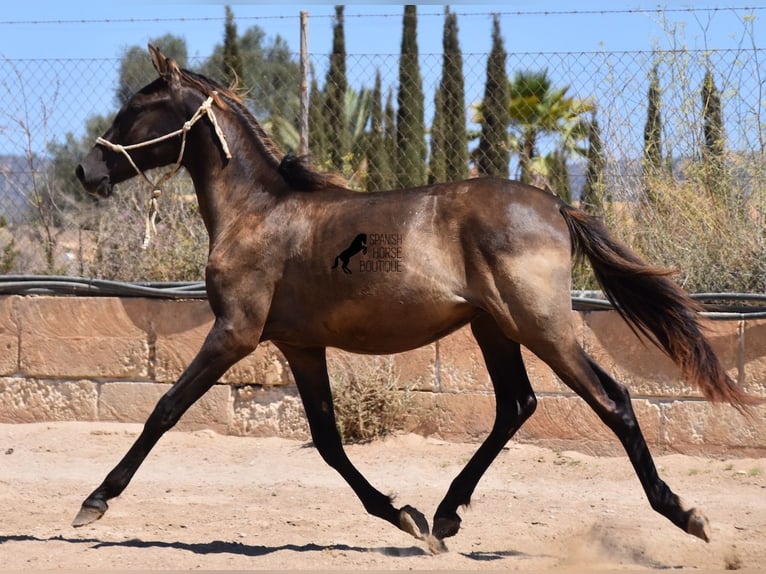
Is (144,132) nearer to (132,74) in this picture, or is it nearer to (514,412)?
(514,412)

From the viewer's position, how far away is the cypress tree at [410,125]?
8195mm

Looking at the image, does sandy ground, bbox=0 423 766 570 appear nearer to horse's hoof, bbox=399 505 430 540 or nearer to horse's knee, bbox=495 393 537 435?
horse's hoof, bbox=399 505 430 540

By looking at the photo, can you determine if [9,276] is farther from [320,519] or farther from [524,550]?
[524,550]

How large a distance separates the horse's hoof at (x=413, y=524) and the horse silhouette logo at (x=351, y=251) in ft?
3.81

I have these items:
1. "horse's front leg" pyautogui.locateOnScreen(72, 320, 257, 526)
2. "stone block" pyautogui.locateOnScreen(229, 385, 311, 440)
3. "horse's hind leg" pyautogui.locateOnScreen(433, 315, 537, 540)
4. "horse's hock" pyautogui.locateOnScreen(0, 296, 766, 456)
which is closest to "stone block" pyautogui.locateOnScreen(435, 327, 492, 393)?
"horse's hock" pyautogui.locateOnScreen(0, 296, 766, 456)

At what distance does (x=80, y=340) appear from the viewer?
7.82 m

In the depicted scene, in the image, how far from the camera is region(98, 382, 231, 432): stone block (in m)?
7.66

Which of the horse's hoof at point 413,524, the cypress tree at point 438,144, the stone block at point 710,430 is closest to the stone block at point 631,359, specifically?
the stone block at point 710,430

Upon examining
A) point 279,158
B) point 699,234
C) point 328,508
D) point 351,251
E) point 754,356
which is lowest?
point 328,508

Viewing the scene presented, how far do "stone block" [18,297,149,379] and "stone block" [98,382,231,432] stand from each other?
0.11 m

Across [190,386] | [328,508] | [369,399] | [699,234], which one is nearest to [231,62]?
[369,399]

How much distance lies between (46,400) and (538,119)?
457 cm

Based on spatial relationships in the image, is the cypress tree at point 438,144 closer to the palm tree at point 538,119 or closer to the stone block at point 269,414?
the palm tree at point 538,119

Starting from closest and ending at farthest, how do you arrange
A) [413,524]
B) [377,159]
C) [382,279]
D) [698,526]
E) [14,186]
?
1. [698,526]
2. [382,279]
3. [413,524]
4. [377,159]
5. [14,186]
